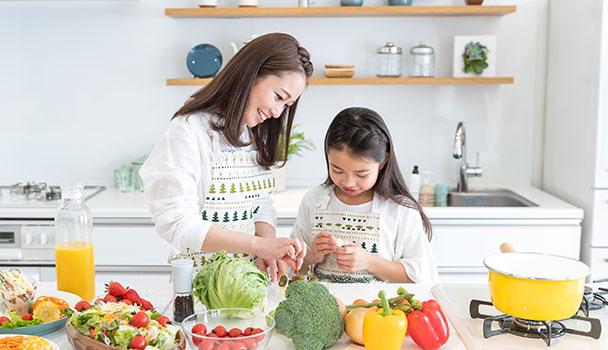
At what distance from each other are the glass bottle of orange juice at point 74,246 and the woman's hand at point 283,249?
40 cm

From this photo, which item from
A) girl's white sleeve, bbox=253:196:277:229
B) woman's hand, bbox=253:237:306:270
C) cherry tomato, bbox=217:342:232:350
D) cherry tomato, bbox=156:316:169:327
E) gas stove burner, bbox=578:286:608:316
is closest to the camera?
cherry tomato, bbox=217:342:232:350

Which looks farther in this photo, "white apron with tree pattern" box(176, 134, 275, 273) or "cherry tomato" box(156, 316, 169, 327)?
"white apron with tree pattern" box(176, 134, 275, 273)

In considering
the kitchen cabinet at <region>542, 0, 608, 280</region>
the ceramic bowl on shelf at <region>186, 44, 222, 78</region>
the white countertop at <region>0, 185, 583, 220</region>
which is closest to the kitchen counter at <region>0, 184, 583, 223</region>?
the white countertop at <region>0, 185, 583, 220</region>

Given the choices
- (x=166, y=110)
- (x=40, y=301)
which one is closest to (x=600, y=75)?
(x=166, y=110)

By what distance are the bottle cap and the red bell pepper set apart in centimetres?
46

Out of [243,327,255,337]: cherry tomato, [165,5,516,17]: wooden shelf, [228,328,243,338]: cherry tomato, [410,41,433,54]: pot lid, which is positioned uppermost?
[165,5,516,17]: wooden shelf

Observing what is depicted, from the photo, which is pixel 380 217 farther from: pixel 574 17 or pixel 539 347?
pixel 574 17

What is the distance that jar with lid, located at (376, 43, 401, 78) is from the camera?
3123 millimetres

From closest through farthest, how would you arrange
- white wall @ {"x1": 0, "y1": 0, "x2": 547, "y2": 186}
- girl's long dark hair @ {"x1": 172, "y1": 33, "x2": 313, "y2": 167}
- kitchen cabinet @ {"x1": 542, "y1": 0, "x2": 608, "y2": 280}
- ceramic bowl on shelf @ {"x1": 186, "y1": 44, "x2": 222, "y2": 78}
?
1. girl's long dark hair @ {"x1": 172, "y1": 33, "x2": 313, "y2": 167}
2. kitchen cabinet @ {"x1": 542, "y1": 0, "x2": 608, "y2": 280}
3. ceramic bowl on shelf @ {"x1": 186, "y1": 44, "x2": 222, "y2": 78}
4. white wall @ {"x1": 0, "y1": 0, "x2": 547, "y2": 186}

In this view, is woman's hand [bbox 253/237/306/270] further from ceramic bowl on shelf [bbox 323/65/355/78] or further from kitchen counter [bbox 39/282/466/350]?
ceramic bowl on shelf [bbox 323/65/355/78]

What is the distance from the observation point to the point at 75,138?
131 inches

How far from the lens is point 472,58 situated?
3.11 meters

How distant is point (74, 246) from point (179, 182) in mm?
292

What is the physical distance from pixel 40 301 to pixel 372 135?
95 cm
